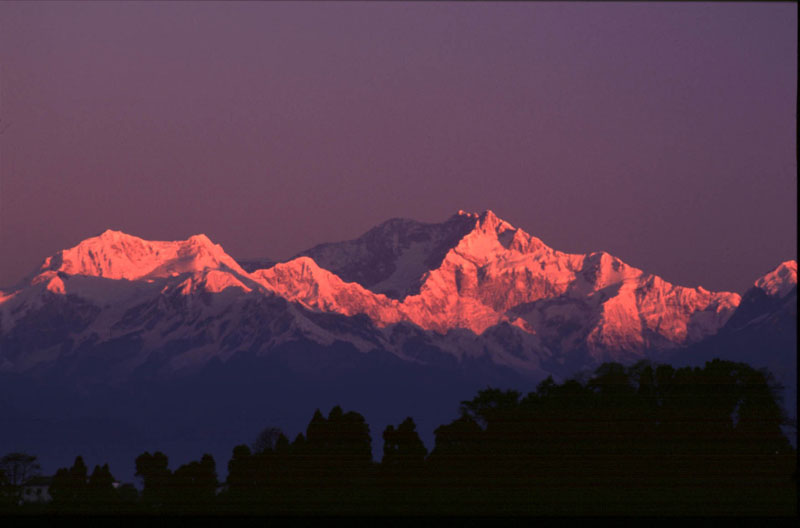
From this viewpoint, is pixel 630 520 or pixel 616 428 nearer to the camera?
pixel 630 520

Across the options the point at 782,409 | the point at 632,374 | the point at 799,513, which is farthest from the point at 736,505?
the point at 632,374

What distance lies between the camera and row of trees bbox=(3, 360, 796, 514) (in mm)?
13625

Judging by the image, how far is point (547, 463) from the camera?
18891mm

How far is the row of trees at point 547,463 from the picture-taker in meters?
13.6

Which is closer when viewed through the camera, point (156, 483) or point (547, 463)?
point (547, 463)

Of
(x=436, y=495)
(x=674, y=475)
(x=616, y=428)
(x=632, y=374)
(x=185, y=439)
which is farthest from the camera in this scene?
(x=185, y=439)

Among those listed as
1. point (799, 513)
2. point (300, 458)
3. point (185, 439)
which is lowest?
point (799, 513)

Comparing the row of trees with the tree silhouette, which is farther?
the tree silhouette

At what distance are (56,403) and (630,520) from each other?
172 meters

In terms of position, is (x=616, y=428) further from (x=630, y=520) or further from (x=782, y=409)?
(x=630, y=520)

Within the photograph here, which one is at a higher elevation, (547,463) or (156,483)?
(156,483)

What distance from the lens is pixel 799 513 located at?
11.6 meters

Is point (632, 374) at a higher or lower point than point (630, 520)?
higher

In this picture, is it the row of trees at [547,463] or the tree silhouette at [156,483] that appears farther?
the tree silhouette at [156,483]
